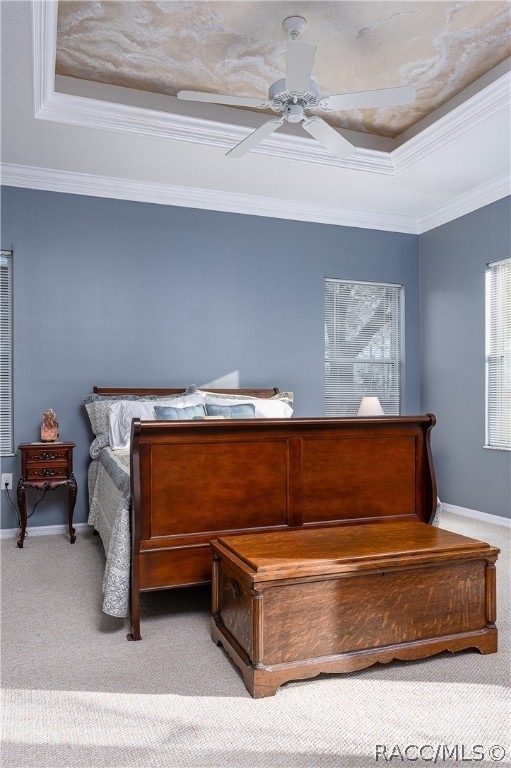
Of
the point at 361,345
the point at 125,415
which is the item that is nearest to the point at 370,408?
the point at 361,345

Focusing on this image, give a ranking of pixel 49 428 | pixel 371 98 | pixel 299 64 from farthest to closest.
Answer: pixel 49 428 < pixel 371 98 < pixel 299 64

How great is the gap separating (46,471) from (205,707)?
2.54 meters

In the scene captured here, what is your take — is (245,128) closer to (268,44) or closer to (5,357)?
(268,44)

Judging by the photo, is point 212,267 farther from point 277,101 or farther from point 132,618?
point 132,618

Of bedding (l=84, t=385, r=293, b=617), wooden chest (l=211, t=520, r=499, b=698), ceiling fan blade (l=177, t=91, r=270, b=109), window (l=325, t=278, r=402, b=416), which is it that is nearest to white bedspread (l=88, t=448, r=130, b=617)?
bedding (l=84, t=385, r=293, b=617)

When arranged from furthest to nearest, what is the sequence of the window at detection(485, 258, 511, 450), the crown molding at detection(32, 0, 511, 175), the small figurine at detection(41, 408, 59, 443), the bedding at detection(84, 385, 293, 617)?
the window at detection(485, 258, 511, 450) < the small figurine at detection(41, 408, 59, 443) < the crown molding at detection(32, 0, 511, 175) < the bedding at detection(84, 385, 293, 617)

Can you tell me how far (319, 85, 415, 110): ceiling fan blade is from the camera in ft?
9.28

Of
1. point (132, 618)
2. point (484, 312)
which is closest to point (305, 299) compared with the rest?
point (484, 312)

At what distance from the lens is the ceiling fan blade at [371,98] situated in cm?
283

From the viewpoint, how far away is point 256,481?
8.84ft

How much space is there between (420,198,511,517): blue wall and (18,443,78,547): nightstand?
131 inches

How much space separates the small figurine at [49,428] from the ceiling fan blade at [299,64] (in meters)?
2.81

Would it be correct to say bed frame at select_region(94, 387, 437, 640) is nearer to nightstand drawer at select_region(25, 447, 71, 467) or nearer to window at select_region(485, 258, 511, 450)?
nightstand drawer at select_region(25, 447, 71, 467)

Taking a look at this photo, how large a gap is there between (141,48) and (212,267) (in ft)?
6.28
